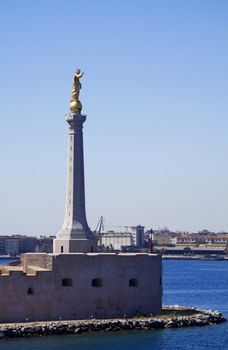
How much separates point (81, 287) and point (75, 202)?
3.79 metres

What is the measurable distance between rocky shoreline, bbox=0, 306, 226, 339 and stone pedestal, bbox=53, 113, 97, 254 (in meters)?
3.72

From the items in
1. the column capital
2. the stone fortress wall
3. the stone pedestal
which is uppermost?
the column capital

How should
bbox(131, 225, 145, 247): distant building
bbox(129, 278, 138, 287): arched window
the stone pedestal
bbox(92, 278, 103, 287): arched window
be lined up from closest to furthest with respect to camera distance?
1. bbox(92, 278, 103, 287): arched window
2. bbox(129, 278, 138, 287): arched window
3. the stone pedestal
4. bbox(131, 225, 145, 247): distant building

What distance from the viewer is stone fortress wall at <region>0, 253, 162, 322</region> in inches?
1436

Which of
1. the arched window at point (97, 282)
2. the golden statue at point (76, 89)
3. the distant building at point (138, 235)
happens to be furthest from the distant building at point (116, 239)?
the arched window at point (97, 282)

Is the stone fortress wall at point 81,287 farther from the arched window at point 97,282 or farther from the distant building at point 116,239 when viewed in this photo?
the distant building at point 116,239

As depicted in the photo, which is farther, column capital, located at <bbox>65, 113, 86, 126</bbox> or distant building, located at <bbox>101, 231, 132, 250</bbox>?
distant building, located at <bbox>101, 231, 132, 250</bbox>

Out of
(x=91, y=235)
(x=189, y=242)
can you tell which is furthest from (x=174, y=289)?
(x=189, y=242)

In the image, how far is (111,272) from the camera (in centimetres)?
3828

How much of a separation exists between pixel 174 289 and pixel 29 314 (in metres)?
30.8

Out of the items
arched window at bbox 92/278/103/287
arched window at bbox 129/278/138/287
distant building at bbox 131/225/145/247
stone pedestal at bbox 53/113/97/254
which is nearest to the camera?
arched window at bbox 92/278/103/287

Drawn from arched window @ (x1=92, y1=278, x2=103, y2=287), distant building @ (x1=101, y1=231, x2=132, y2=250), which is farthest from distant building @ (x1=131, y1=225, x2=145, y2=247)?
arched window @ (x1=92, y1=278, x2=103, y2=287)

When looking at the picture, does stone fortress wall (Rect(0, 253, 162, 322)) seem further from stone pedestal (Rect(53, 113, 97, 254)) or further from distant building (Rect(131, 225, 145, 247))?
distant building (Rect(131, 225, 145, 247))

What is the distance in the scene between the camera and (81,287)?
124 feet
